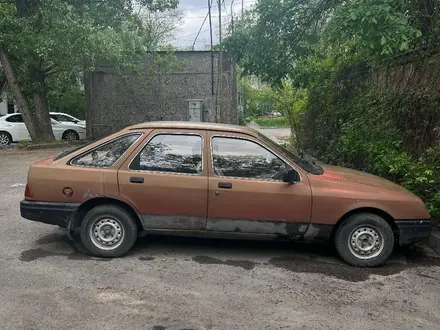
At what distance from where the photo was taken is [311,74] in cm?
1261

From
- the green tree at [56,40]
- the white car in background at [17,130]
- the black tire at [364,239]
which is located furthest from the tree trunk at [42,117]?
the black tire at [364,239]

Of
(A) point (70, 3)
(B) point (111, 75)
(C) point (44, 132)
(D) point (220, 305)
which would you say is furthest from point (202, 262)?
(B) point (111, 75)

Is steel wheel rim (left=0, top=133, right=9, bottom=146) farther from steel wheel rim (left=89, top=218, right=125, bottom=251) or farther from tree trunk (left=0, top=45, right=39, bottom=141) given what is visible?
steel wheel rim (left=89, top=218, right=125, bottom=251)

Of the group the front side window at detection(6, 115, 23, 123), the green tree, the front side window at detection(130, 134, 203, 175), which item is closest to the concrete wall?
the green tree

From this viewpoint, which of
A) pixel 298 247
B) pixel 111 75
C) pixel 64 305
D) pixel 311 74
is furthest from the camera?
pixel 111 75

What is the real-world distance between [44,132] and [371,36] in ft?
47.1

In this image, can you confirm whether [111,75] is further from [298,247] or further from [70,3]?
[298,247]

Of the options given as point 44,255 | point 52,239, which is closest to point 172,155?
point 44,255

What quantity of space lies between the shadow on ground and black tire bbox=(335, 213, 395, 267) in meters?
0.11

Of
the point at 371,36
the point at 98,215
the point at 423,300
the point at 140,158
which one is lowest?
the point at 423,300

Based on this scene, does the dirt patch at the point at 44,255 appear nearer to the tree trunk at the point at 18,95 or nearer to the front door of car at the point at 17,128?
the tree trunk at the point at 18,95

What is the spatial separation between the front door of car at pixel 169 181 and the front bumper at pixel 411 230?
219cm

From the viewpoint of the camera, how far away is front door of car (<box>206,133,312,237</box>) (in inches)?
193

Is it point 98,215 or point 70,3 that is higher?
point 70,3
